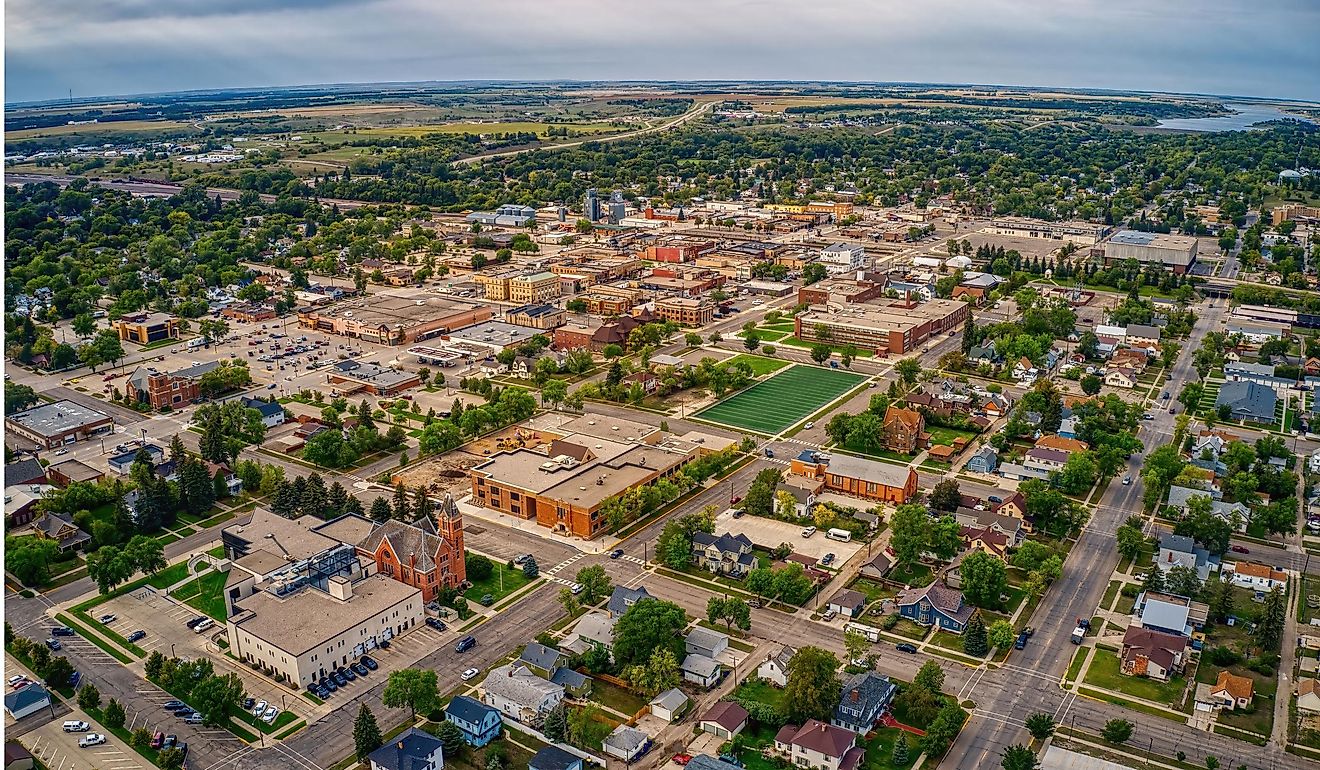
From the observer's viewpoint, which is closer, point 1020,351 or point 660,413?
point 660,413

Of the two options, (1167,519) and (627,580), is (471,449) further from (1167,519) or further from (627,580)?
(1167,519)

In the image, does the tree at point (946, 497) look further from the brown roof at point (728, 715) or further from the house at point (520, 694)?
the house at point (520, 694)

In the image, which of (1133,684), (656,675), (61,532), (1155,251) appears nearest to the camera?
(656,675)

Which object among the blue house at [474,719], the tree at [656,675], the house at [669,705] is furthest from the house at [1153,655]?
the blue house at [474,719]

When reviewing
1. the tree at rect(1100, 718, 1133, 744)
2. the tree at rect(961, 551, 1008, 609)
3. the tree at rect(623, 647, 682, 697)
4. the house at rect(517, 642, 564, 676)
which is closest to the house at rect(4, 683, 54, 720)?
the house at rect(517, 642, 564, 676)

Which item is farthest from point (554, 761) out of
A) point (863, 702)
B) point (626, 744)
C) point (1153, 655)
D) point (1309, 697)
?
point (1309, 697)

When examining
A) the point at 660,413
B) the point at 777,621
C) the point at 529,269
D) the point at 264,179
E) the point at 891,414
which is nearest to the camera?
the point at 777,621

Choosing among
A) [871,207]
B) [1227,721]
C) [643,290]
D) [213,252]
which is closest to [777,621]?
[1227,721]

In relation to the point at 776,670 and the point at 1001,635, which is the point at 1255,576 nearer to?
the point at 1001,635
